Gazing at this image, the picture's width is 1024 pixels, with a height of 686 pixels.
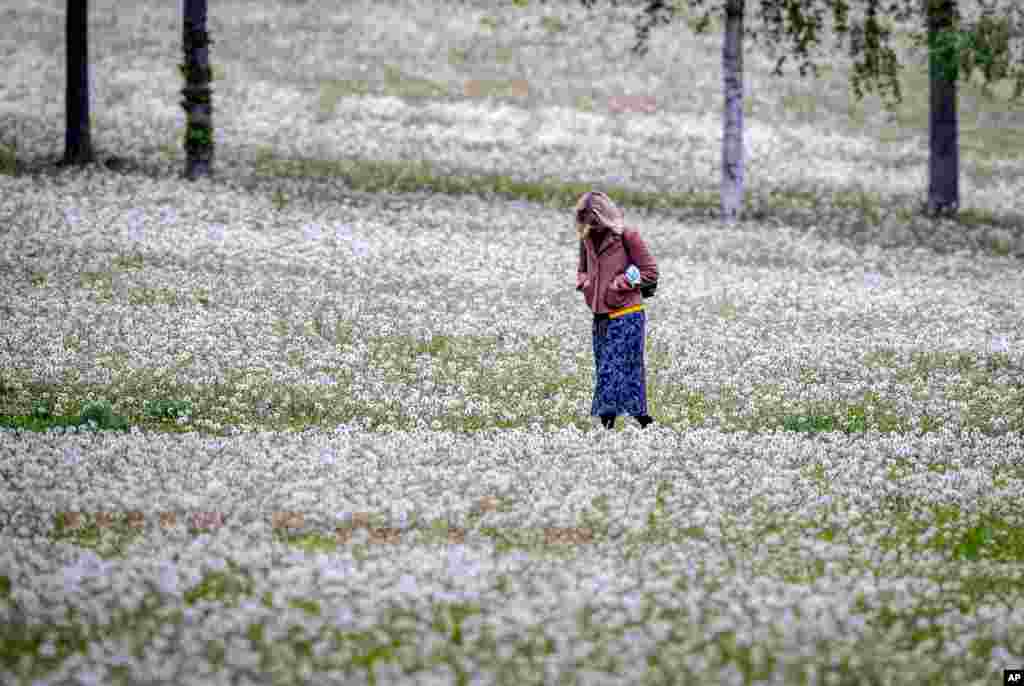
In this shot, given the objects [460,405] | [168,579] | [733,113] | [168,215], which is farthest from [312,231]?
[168,579]

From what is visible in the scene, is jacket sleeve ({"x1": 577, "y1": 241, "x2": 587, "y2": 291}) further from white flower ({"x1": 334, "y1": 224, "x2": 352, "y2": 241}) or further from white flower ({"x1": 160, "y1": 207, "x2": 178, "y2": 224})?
white flower ({"x1": 160, "y1": 207, "x2": 178, "y2": 224})

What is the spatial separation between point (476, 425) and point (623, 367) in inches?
83.1

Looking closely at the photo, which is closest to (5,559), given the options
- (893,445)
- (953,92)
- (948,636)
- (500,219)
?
(948,636)

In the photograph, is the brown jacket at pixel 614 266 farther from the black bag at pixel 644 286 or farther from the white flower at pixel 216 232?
the white flower at pixel 216 232

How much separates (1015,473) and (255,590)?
29.7 feet

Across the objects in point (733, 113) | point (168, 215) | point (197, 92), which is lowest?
point (168, 215)

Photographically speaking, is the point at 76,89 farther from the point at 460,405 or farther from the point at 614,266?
the point at 614,266

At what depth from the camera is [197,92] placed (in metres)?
29.6

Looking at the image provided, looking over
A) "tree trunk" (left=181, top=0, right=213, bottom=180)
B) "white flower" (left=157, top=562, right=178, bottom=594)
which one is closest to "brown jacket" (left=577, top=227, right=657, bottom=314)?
"white flower" (left=157, top=562, right=178, bottom=594)

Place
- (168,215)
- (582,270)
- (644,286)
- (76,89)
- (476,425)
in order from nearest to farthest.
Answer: (644,286) → (582,270) → (476,425) → (168,215) → (76,89)

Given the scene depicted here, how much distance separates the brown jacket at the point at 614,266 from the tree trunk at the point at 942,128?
880 inches

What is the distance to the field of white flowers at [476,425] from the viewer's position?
7.52 meters

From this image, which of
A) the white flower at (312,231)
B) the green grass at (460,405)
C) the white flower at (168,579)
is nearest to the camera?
the white flower at (168,579)

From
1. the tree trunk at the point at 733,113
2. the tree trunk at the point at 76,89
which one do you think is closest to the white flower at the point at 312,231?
the tree trunk at the point at 76,89
